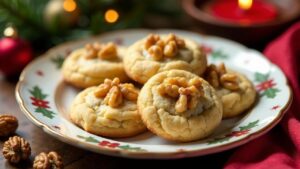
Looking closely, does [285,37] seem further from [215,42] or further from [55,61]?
[55,61]

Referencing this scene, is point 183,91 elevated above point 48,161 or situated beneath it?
elevated above

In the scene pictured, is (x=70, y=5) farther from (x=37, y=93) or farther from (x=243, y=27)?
(x=243, y=27)

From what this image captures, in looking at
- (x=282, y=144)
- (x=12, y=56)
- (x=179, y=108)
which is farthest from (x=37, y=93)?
(x=282, y=144)

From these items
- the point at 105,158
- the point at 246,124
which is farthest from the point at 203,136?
the point at 105,158

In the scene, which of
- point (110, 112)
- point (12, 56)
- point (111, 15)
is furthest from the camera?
point (111, 15)

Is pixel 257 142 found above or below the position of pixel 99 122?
below

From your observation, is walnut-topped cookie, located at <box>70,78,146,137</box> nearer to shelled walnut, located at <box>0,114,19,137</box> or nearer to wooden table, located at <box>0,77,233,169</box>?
wooden table, located at <box>0,77,233,169</box>

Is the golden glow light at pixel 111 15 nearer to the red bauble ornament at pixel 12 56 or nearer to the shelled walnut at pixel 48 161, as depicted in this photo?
the red bauble ornament at pixel 12 56
